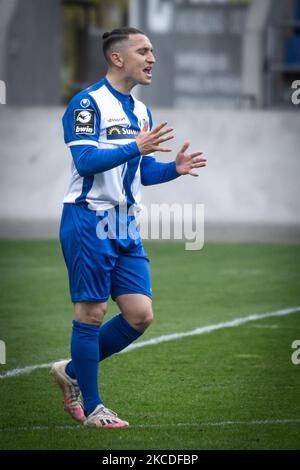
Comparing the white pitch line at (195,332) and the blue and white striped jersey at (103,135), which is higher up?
the blue and white striped jersey at (103,135)

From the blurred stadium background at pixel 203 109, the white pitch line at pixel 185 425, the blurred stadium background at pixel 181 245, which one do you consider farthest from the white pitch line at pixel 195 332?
the blurred stadium background at pixel 203 109

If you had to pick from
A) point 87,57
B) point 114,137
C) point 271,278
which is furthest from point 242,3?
point 114,137

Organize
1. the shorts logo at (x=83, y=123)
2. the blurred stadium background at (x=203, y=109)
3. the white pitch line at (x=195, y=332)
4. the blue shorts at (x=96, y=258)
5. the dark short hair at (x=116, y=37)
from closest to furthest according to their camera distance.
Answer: the shorts logo at (x=83, y=123) < the blue shorts at (x=96, y=258) < the dark short hair at (x=116, y=37) < the white pitch line at (x=195, y=332) < the blurred stadium background at (x=203, y=109)

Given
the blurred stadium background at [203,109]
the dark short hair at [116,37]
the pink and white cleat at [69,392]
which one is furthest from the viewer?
the blurred stadium background at [203,109]

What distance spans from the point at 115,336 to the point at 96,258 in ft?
1.80

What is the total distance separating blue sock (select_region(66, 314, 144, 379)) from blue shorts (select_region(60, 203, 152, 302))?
18 centimetres

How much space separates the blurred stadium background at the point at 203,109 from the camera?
16422 mm

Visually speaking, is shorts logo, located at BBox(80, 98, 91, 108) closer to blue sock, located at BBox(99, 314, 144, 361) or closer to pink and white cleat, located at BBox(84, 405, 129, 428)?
blue sock, located at BBox(99, 314, 144, 361)

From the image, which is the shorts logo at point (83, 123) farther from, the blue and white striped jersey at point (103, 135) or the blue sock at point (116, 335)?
Answer: the blue sock at point (116, 335)

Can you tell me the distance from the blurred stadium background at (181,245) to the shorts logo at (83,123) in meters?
1.63

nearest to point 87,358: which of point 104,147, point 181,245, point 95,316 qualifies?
point 95,316

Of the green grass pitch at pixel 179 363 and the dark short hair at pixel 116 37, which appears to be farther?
the dark short hair at pixel 116 37

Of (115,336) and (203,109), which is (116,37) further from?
(203,109)

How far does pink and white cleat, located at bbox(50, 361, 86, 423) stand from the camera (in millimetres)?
7068
